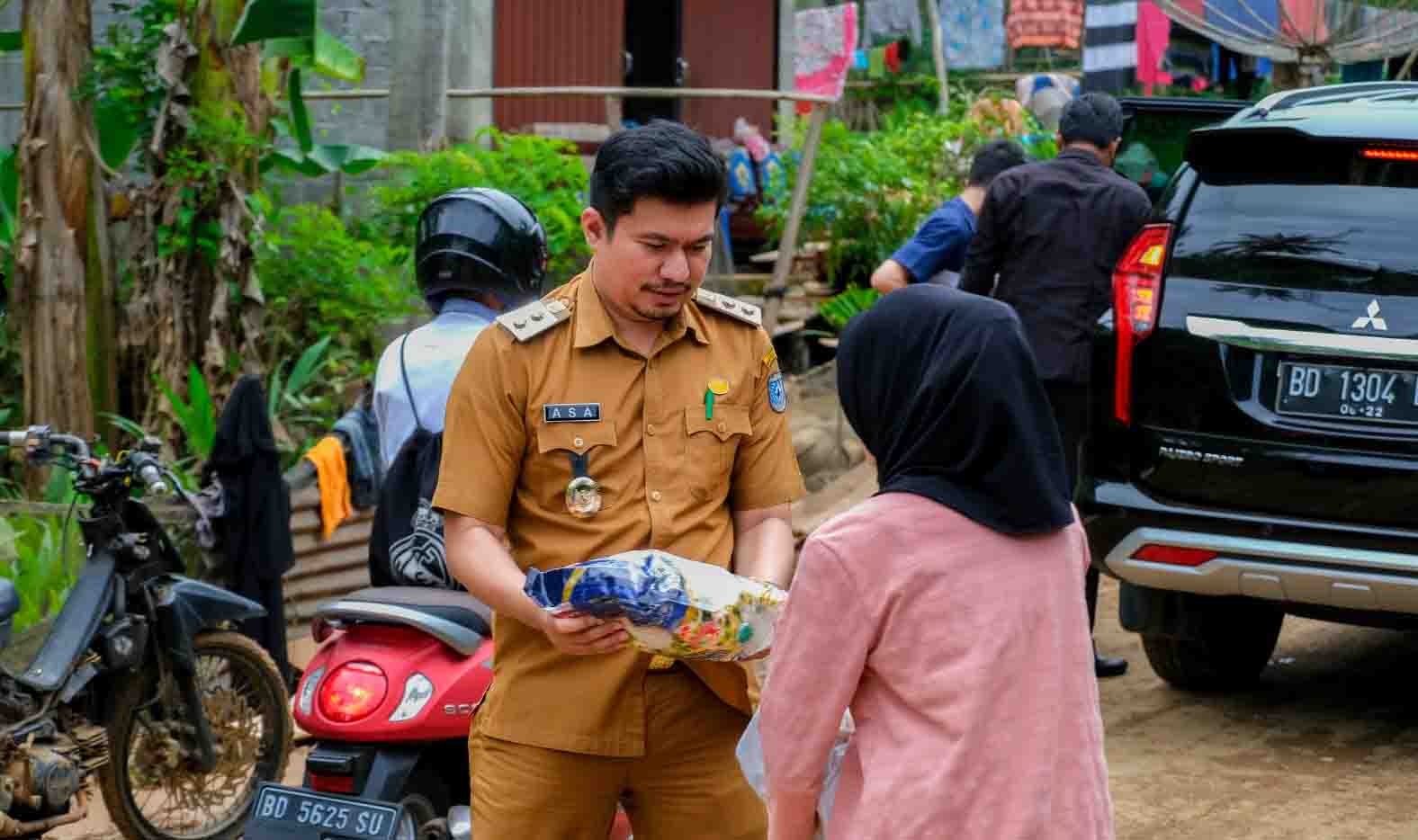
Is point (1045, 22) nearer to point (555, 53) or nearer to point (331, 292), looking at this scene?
point (555, 53)

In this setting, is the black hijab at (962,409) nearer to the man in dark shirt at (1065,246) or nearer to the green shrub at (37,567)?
the man in dark shirt at (1065,246)

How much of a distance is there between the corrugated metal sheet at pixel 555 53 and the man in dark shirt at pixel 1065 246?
6.40 metres

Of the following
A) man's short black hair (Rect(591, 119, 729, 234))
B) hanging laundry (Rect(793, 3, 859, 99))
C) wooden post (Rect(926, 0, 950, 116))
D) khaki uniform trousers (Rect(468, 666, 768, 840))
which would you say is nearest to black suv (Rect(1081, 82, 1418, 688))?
khaki uniform trousers (Rect(468, 666, 768, 840))

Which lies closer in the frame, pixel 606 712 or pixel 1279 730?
pixel 606 712

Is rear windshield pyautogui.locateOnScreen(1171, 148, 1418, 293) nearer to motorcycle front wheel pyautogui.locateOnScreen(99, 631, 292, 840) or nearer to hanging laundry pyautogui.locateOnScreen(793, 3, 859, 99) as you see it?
motorcycle front wheel pyautogui.locateOnScreen(99, 631, 292, 840)

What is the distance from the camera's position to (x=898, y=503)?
103 inches

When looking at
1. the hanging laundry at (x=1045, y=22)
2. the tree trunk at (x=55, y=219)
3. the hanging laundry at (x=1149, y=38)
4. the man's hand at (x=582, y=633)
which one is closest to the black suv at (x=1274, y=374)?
the man's hand at (x=582, y=633)

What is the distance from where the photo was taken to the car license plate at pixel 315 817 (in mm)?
4086

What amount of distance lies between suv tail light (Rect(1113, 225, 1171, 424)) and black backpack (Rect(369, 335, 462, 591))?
247 centimetres

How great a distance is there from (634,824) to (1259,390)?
3.01 meters

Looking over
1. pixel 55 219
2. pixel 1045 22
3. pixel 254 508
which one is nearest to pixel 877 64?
pixel 1045 22

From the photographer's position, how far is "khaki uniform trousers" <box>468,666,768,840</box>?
10.5 feet

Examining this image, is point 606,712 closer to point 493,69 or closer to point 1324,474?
point 1324,474

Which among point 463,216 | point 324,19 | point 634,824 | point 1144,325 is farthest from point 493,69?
point 634,824
